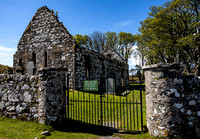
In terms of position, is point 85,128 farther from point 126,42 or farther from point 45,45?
point 126,42

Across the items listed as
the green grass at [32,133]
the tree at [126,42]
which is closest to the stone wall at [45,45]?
the green grass at [32,133]

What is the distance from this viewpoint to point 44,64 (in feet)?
45.1

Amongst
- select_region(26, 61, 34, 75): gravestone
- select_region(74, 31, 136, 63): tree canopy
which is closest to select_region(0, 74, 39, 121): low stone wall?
select_region(26, 61, 34, 75): gravestone

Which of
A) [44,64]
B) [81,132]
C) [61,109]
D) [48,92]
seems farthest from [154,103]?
[44,64]

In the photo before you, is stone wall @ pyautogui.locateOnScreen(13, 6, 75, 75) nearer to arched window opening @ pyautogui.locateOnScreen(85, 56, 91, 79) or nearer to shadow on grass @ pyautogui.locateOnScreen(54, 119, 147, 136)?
arched window opening @ pyautogui.locateOnScreen(85, 56, 91, 79)

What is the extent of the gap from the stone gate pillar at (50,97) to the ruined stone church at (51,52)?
646cm

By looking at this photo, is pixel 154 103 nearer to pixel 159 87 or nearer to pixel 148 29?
pixel 159 87

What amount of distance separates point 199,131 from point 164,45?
49.5ft

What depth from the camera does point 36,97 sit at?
18.8ft

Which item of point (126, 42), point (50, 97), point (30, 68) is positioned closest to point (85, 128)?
point (50, 97)

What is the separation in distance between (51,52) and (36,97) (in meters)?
8.55

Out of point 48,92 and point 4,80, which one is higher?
point 4,80

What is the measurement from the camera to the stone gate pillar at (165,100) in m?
4.24

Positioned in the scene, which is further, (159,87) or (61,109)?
(61,109)
